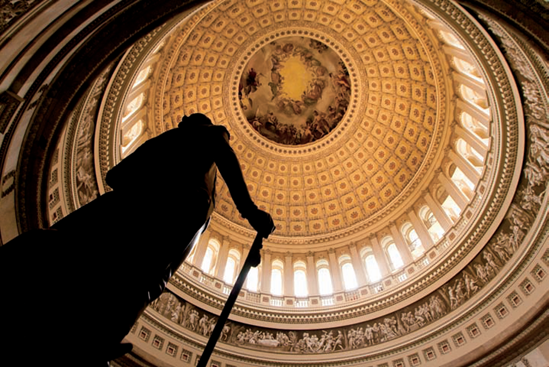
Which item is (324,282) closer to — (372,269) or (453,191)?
(372,269)

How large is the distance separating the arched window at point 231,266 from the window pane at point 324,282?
4344mm

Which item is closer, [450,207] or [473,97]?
[473,97]

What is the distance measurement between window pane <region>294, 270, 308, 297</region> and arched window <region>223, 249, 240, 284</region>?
3164mm

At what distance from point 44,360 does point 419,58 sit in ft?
73.5

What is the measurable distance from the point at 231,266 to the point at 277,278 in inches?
98.0

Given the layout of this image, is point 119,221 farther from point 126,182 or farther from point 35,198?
point 35,198

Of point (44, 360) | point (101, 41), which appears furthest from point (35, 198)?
point (44, 360)

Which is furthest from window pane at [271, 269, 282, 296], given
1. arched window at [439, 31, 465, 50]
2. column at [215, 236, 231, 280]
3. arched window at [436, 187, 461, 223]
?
arched window at [439, 31, 465, 50]

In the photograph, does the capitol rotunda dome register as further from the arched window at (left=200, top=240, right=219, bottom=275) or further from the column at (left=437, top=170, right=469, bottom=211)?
the arched window at (left=200, top=240, right=219, bottom=275)

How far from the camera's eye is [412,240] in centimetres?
1903

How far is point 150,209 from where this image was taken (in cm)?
276

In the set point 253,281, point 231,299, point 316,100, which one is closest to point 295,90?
point 316,100

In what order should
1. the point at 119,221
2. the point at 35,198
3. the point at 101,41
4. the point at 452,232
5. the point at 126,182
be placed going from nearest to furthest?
the point at 119,221 → the point at 126,182 → the point at 101,41 → the point at 35,198 → the point at 452,232

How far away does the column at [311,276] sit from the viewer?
19008 millimetres
